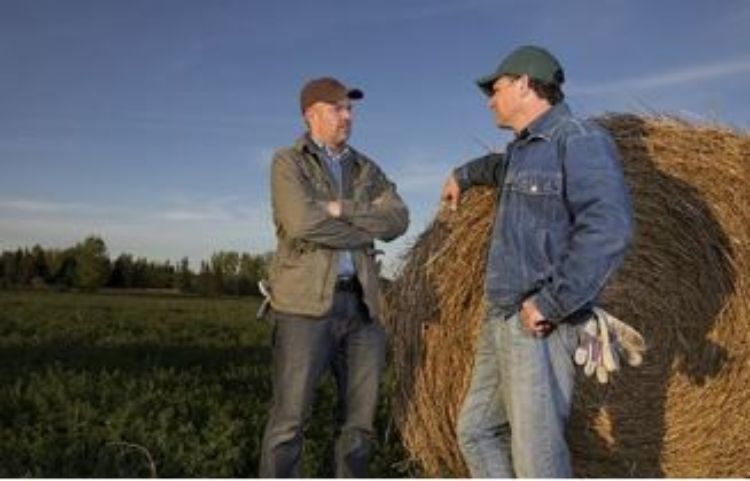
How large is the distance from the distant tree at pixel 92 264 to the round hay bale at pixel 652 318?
2792 inches

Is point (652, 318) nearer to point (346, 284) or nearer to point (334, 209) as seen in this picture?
point (346, 284)

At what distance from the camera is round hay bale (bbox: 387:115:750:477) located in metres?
6.94

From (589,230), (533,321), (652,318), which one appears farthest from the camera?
(652,318)

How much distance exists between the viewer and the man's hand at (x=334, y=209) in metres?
6.03

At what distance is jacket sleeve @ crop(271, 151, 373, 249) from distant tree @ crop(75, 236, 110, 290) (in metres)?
71.8

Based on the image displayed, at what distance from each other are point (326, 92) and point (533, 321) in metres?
1.84

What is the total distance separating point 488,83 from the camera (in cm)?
521

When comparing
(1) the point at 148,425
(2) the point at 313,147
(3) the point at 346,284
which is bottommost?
(1) the point at 148,425

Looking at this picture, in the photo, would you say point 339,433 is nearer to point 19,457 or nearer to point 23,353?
point 19,457

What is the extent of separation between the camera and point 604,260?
472cm

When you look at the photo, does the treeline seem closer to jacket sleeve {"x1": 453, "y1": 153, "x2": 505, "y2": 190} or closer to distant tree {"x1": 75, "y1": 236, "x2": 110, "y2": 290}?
distant tree {"x1": 75, "y1": 236, "x2": 110, "y2": 290}

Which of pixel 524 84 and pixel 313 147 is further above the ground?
pixel 524 84

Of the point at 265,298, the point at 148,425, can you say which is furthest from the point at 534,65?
the point at 148,425

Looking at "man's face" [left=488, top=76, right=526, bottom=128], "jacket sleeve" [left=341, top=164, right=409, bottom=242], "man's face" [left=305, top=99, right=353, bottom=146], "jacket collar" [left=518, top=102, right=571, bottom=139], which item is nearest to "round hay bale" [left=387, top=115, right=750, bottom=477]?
"jacket sleeve" [left=341, top=164, right=409, bottom=242]
